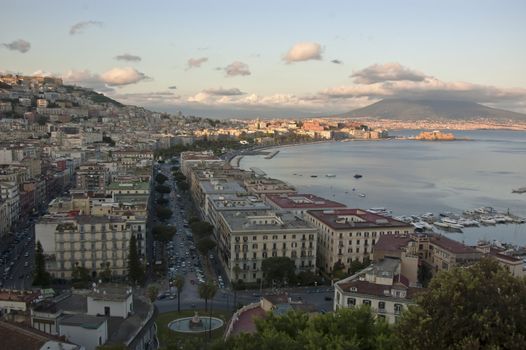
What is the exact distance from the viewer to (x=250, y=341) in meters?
6.60

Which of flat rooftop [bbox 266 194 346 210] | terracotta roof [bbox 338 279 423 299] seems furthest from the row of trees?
flat rooftop [bbox 266 194 346 210]

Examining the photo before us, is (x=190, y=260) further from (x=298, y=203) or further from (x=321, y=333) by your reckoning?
(x=321, y=333)

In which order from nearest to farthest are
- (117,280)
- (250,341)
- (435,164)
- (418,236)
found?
1. (250,341)
2. (117,280)
3. (418,236)
4. (435,164)

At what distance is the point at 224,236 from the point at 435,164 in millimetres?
51752

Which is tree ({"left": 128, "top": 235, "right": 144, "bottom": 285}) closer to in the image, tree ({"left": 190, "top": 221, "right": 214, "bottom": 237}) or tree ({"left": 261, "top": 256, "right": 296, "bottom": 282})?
tree ({"left": 261, "top": 256, "right": 296, "bottom": 282})

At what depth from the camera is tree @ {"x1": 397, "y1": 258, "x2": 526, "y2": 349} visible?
16.6 ft

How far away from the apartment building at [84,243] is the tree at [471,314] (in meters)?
11.3

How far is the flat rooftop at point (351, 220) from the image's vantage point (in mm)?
17641

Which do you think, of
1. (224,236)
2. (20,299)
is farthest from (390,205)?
(20,299)

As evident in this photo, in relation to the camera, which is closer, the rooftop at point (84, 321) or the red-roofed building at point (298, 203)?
the rooftop at point (84, 321)

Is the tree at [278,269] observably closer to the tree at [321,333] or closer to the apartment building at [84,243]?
the apartment building at [84,243]

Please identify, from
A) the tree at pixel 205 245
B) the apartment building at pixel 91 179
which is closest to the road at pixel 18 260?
the tree at pixel 205 245

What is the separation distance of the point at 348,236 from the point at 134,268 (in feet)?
22.0

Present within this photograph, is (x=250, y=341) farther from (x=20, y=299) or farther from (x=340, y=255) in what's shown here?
(x=340, y=255)
